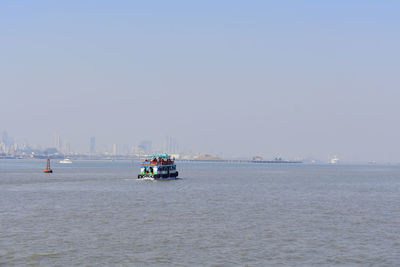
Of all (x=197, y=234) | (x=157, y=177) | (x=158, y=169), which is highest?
(x=158, y=169)

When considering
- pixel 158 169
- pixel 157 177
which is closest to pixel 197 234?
pixel 157 177

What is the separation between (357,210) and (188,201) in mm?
23464

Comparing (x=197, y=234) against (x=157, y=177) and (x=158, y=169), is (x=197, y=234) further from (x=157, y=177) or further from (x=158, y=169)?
(x=158, y=169)

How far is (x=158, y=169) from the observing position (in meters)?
135

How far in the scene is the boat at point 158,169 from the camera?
132712 mm

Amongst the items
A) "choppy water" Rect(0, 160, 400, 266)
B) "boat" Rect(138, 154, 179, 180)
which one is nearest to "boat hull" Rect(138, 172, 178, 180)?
"boat" Rect(138, 154, 179, 180)

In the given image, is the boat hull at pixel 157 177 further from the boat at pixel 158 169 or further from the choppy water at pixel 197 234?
the choppy water at pixel 197 234

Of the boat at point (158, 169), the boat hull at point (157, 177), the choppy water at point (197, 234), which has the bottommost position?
the choppy water at point (197, 234)

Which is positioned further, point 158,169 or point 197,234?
point 158,169

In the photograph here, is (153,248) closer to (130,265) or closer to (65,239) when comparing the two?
(130,265)

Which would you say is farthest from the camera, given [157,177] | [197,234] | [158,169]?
[158,169]

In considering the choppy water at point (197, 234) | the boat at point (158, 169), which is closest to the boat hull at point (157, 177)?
the boat at point (158, 169)

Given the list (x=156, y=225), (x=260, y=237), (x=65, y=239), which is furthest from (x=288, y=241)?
(x=65, y=239)

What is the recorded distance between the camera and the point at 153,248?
118 feet
